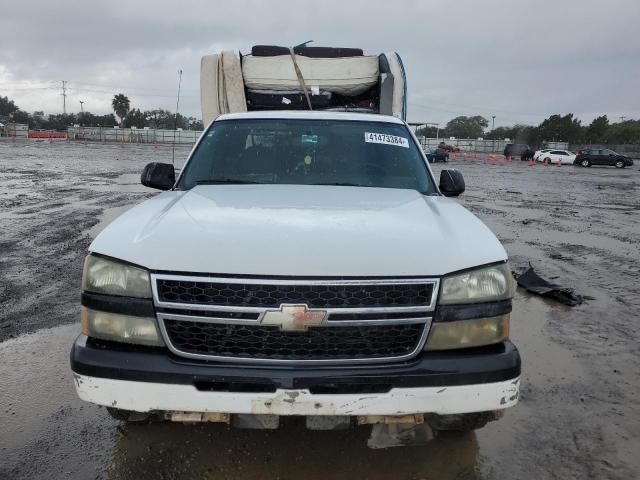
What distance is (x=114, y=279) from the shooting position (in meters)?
2.25

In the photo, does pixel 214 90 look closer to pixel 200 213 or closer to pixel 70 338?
pixel 70 338

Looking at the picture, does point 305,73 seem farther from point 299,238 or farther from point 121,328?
point 121,328

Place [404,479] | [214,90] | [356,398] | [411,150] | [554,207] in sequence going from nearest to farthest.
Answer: [356,398]
[404,479]
[411,150]
[214,90]
[554,207]

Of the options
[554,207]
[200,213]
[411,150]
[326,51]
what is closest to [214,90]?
[326,51]

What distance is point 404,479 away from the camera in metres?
2.53

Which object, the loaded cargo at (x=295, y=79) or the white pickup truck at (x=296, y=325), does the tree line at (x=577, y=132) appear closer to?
the loaded cargo at (x=295, y=79)

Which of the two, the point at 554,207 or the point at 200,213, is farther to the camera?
the point at 554,207

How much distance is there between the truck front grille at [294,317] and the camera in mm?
2109

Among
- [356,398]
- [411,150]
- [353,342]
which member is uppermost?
[411,150]

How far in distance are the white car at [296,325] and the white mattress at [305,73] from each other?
508cm

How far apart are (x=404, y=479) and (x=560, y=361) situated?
6.70 feet

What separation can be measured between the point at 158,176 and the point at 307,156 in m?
1.13

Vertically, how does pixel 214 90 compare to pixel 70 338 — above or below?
above

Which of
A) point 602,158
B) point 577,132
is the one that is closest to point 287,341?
point 602,158
